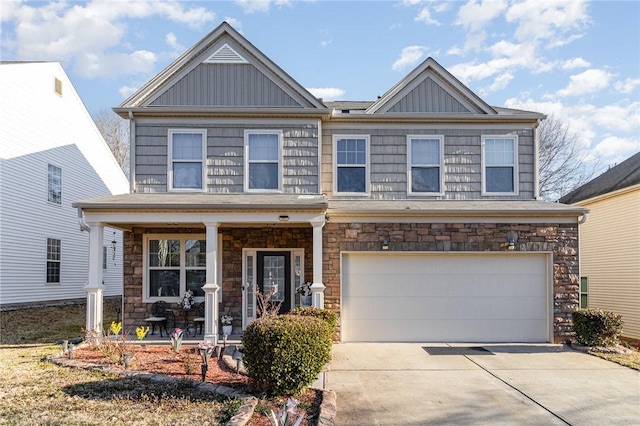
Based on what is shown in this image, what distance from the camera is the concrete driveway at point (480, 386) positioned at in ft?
18.7

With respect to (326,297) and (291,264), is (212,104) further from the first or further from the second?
(326,297)

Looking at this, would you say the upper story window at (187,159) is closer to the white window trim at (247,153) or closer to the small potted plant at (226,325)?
the white window trim at (247,153)

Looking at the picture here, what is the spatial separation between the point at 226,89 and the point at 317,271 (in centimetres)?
495

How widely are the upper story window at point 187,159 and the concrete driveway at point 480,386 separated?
503 cm

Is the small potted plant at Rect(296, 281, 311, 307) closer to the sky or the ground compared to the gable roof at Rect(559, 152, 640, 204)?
closer to the ground

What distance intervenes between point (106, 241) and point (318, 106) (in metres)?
13.1

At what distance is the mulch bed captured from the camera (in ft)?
18.7

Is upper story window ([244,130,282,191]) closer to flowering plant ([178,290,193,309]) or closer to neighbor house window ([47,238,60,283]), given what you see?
flowering plant ([178,290,193,309])

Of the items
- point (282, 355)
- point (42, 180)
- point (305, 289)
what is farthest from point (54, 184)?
point (282, 355)

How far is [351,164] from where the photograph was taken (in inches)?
463

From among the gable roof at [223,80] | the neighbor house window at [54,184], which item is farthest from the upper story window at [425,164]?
the neighbor house window at [54,184]

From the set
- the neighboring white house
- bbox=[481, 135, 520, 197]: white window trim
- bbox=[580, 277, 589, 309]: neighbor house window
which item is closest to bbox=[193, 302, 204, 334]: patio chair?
the neighboring white house

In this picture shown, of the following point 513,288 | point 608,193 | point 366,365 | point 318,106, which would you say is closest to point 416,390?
point 366,365

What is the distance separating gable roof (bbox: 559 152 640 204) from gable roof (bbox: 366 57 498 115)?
5.07 m
